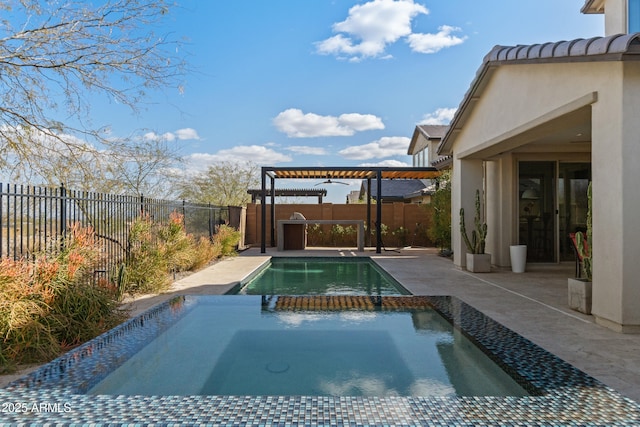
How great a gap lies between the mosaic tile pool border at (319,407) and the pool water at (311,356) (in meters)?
0.24

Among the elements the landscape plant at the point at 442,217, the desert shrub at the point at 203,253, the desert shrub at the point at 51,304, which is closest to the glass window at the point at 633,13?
the landscape plant at the point at 442,217

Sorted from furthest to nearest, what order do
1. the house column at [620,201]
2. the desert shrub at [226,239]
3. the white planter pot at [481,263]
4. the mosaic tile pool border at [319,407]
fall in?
the desert shrub at [226,239] < the white planter pot at [481,263] < the house column at [620,201] < the mosaic tile pool border at [319,407]

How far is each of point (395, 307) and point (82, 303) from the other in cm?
390

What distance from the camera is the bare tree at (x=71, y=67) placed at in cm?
555

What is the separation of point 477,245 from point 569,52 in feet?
17.4

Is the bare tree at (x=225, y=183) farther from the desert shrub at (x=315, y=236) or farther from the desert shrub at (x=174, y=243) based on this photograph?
the desert shrub at (x=174, y=243)

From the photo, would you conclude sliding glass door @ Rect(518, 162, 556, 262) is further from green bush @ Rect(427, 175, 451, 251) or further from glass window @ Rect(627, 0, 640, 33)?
green bush @ Rect(427, 175, 451, 251)

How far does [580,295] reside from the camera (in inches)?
224

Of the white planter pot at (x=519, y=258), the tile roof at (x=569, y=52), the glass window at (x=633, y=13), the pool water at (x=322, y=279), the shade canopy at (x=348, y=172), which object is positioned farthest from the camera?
the shade canopy at (x=348, y=172)

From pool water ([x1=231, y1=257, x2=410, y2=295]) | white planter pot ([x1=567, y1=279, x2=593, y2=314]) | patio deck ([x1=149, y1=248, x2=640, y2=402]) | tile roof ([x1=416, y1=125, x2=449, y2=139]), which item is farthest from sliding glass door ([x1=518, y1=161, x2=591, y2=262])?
tile roof ([x1=416, y1=125, x2=449, y2=139])

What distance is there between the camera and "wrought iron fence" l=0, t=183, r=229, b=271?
187 inches

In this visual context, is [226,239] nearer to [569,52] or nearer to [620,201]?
[569,52]

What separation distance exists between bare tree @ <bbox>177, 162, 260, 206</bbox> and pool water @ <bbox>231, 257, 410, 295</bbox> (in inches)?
482

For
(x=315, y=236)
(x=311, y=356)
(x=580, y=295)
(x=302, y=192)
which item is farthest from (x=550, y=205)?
(x=302, y=192)
